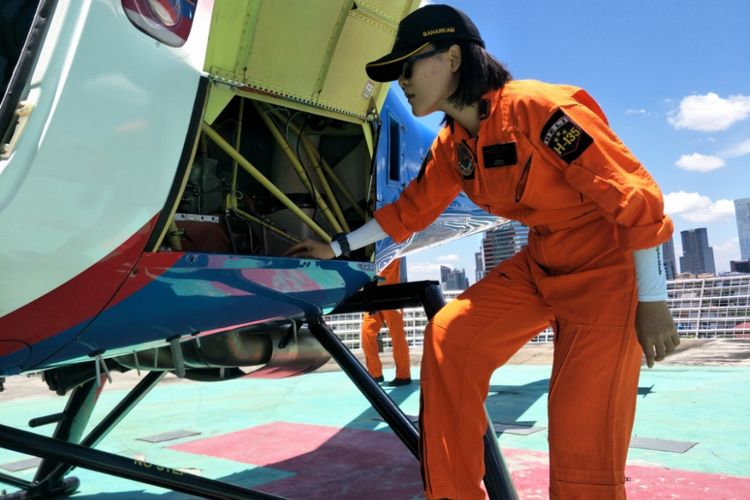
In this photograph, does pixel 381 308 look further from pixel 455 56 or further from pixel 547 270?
pixel 455 56

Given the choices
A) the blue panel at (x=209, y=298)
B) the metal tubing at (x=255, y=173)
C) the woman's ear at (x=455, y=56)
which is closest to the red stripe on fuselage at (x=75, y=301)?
the blue panel at (x=209, y=298)

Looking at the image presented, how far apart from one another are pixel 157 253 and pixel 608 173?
1.36m

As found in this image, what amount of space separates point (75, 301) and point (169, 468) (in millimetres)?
775

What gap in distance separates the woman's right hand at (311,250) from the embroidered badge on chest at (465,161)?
29.7 inches

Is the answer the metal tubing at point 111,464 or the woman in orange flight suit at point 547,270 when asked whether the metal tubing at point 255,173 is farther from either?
the metal tubing at point 111,464

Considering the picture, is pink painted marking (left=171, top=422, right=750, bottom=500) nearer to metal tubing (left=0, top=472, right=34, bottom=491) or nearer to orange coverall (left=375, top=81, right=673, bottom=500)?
metal tubing (left=0, top=472, right=34, bottom=491)

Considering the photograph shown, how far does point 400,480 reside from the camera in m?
3.43

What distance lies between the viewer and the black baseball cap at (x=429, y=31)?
2.00m

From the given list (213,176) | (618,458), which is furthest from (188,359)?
(618,458)

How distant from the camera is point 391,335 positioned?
7.20 meters

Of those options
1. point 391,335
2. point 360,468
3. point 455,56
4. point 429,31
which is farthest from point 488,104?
point 391,335

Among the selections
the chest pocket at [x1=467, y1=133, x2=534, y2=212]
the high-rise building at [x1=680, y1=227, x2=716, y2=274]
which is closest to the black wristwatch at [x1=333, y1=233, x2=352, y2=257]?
the chest pocket at [x1=467, y1=133, x2=534, y2=212]

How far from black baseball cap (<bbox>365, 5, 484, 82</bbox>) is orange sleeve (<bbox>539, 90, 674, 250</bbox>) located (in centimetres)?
47

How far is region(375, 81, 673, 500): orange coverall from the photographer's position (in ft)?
5.57
